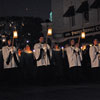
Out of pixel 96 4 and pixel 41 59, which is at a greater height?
pixel 96 4

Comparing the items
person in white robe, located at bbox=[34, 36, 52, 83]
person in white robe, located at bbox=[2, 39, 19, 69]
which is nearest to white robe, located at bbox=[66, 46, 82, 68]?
person in white robe, located at bbox=[34, 36, 52, 83]

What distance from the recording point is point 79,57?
540 inches

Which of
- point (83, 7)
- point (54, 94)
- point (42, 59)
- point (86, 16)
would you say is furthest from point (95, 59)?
point (86, 16)

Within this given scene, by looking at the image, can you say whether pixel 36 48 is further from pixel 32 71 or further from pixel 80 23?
pixel 80 23

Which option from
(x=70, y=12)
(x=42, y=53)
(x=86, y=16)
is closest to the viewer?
(x=42, y=53)

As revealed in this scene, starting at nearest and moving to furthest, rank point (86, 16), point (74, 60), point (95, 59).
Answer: point (74, 60) → point (95, 59) → point (86, 16)

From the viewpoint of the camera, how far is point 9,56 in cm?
1305

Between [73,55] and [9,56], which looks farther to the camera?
[73,55]

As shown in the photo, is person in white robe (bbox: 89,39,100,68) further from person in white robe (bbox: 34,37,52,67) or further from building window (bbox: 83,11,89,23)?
building window (bbox: 83,11,89,23)

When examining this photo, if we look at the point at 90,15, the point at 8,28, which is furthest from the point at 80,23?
the point at 8,28

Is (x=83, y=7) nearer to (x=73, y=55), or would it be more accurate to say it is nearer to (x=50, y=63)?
(x=73, y=55)

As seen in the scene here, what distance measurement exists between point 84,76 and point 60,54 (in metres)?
1.92

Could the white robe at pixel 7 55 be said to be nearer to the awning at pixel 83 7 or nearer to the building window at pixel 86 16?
the awning at pixel 83 7

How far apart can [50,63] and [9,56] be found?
183 centimetres
